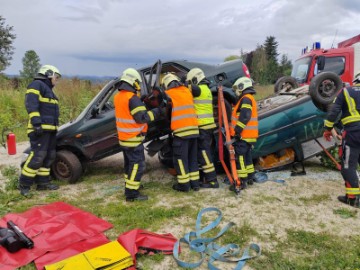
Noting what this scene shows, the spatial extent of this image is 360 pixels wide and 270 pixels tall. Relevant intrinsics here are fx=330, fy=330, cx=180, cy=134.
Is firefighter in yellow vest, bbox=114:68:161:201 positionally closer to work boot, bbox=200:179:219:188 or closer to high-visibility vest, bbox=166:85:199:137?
high-visibility vest, bbox=166:85:199:137

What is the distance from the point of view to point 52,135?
5.60 m

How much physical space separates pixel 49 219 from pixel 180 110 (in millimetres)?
2377

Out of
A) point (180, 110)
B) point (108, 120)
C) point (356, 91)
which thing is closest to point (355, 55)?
point (356, 91)

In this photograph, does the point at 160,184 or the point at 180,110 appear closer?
the point at 180,110

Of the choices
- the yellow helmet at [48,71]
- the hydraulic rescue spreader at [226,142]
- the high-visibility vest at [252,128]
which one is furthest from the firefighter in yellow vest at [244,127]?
the yellow helmet at [48,71]

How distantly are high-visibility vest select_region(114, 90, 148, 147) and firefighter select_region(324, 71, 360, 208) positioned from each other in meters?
2.76

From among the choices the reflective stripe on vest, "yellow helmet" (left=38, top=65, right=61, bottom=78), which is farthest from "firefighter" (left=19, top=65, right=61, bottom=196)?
the reflective stripe on vest

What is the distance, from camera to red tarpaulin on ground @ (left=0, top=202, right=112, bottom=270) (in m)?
3.46

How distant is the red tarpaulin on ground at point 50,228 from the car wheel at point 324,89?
156 inches

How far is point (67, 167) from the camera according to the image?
5887mm

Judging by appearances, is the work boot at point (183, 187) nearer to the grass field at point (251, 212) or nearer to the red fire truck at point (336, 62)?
the grass field at point (251, 212)

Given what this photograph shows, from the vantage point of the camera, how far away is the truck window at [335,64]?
941cm

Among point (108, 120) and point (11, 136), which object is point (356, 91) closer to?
point (108, 120)

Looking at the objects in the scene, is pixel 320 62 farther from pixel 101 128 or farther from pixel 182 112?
pixel 101 128
